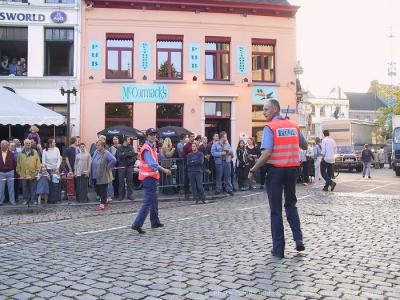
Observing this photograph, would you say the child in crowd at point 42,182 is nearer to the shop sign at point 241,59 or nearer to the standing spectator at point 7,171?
the standing spectator at point 7,171

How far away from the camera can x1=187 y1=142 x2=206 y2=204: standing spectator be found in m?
12.8

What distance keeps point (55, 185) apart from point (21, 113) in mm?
3410

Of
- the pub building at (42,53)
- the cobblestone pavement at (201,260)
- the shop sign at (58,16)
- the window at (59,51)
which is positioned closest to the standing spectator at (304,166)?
the cobblestone pavement at (201,260)

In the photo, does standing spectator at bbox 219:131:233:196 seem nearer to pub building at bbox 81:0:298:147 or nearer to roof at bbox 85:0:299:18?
pub building at bbox 81:0:298:147

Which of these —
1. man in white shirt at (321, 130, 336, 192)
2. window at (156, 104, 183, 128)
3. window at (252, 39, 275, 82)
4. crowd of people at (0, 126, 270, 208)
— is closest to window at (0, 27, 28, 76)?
window at (156, 104, 183, 128)

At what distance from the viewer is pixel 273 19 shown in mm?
22953

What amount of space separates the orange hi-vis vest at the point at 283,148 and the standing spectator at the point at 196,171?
21.8 feet

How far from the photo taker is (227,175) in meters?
14.8

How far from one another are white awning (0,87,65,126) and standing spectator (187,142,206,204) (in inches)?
218

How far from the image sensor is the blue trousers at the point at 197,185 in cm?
1288

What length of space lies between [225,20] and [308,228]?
52.7 ft

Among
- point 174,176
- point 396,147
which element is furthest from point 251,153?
point 396,147

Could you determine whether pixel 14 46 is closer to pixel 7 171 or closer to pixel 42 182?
pixel 7 171

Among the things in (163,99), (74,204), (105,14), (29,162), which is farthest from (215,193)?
(105,14)
